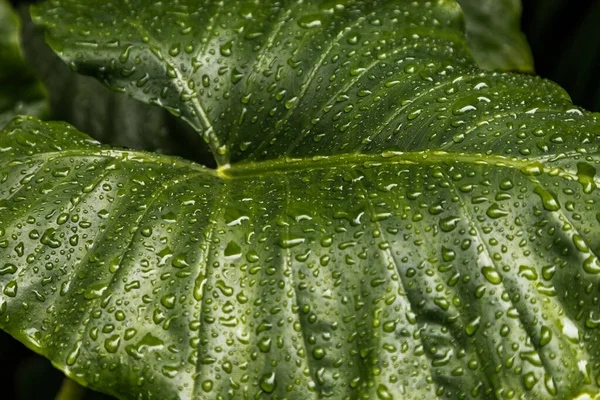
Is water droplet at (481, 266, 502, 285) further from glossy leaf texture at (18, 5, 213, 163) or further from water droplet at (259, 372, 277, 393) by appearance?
glossy leaf texture at (18, 5, 213, 163)

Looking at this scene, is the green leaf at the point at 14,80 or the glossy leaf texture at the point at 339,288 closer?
the glossy leaf texture at the point at 339,288

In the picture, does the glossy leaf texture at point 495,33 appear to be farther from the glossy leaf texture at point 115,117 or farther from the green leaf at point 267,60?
the glossy leaf texture at point 115,117

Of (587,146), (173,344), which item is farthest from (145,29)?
(587,146)

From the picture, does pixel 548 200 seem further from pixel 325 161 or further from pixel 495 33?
pixel 495 33

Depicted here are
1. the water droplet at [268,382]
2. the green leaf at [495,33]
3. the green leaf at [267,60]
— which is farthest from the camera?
the green leaf at [495,33]

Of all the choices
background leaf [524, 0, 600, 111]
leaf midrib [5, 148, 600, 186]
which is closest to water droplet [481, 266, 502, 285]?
leaf midrib [5, 148, 600, 186]

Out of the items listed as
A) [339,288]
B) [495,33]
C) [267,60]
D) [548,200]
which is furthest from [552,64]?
[339,288]

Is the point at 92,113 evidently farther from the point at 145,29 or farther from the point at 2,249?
the point at 2,249

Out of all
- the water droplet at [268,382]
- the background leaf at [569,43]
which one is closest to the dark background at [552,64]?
the background leaf at [569,43]
